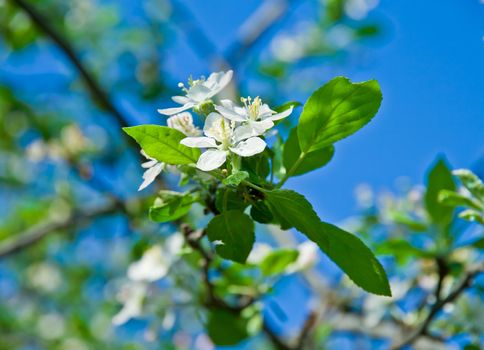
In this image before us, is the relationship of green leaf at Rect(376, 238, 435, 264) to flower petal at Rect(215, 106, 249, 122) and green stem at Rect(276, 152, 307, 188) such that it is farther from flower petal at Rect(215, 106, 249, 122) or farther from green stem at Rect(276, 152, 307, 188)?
flower petal at Rect(215, 106, 249, 122)

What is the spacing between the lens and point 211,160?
925 millimetres

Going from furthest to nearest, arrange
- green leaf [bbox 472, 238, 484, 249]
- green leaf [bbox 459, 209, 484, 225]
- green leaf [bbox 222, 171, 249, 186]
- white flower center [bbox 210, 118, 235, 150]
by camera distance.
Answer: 1. green leaf [bbox 472, 238, 484, 249]
2. green leaf [bbox 459, 209, 484, 225]
3. white flower center [bbox 210, 118, 235, 150]
4. green leaf [bbox 222, 171, 249, 186]

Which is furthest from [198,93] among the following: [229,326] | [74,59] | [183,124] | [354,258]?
[74,59]

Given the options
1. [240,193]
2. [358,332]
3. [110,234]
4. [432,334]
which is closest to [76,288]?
[110,234]

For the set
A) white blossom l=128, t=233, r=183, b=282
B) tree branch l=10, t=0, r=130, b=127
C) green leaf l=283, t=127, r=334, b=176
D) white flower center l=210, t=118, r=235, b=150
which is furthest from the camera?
tree branch l=10, t=0, r=130, b=127

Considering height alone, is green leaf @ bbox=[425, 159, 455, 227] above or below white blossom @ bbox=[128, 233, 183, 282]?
below

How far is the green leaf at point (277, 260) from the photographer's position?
58.4 inches

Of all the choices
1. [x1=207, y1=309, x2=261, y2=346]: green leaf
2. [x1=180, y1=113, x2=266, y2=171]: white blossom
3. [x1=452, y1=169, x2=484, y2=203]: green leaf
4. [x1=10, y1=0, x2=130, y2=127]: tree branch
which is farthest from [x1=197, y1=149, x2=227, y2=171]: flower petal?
[x1=10, y1=0, x2=130, y2=127]: tree branch

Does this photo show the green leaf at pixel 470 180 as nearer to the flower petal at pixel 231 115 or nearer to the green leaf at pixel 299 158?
the green leaf at pixel 299 158

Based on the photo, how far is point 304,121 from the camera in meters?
0.99

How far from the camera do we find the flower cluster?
92 cm

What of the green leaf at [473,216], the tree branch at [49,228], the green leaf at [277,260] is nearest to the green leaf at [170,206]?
the green leaf at [277,260]

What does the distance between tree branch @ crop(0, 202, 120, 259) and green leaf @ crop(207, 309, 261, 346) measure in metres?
1.25

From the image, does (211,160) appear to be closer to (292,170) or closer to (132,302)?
(292,170)
